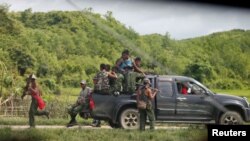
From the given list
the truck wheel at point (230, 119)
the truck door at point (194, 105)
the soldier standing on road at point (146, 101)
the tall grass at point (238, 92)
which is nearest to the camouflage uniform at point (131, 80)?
the soldier standing on road at point (146, 101)

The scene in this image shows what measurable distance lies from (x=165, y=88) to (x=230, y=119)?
1.10 m

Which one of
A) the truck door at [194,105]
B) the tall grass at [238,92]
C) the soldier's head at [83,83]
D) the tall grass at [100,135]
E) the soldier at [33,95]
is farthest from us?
the tall grass at [238,92]

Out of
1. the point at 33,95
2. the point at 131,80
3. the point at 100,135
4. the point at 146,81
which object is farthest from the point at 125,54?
the point at 33,95

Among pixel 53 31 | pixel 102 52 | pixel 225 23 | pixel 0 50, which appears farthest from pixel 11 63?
pixel 225 23

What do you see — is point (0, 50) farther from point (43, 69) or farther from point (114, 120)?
point (114, 120)

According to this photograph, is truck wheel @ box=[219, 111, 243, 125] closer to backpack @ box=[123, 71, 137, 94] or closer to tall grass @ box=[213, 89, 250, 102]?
tall grass @ box=[213, 89, 250, 102]

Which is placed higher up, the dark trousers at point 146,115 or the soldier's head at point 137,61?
the soldier's head at point 137,61

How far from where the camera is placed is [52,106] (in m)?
8.24

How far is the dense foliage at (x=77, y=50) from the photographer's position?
8.16m

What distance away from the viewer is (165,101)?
28.1 ft

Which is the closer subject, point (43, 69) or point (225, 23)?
point (43, 69)

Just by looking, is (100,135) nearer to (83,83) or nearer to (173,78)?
(83,83)

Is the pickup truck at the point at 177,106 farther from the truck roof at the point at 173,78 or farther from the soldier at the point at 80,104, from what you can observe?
the soldier at the point at 80,104

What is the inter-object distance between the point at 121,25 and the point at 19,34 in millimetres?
1543
